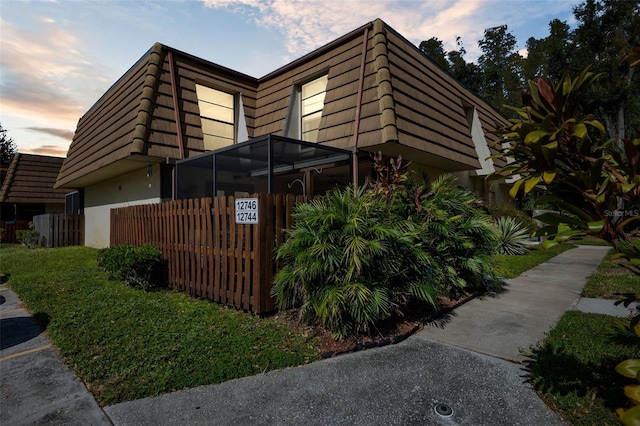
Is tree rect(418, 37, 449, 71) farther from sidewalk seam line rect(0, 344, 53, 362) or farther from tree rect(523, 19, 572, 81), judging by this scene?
sidewalk seam line rect(0, 344, 53, 362)

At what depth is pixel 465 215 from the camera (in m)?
6.18

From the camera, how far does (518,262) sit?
30.7 feet

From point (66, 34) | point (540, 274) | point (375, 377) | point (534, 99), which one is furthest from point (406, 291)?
point (66, 34)

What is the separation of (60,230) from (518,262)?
1795 cm

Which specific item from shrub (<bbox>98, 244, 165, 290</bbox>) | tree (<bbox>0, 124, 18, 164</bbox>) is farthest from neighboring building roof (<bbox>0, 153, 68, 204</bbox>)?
tree (<bbox>0, 124, 18, 164</bbox>)

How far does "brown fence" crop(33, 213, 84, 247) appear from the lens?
13.9 m

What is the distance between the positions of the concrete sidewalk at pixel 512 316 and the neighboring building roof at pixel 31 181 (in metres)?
26.2

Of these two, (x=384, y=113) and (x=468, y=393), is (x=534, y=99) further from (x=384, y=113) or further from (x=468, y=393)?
(x=384, y=113)

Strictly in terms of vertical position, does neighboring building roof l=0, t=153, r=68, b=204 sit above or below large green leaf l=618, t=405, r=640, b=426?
above

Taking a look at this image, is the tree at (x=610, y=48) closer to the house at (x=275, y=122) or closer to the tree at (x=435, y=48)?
the tree at (x=435, y=48)

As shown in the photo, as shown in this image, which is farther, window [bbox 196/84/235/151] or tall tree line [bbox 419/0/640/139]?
tall tree line [bbox 419/0/640/139]

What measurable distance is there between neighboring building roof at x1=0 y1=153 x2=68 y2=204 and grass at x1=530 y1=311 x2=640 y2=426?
27.3 meters

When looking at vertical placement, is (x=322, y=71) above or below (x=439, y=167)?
above

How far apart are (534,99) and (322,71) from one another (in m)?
8.53
